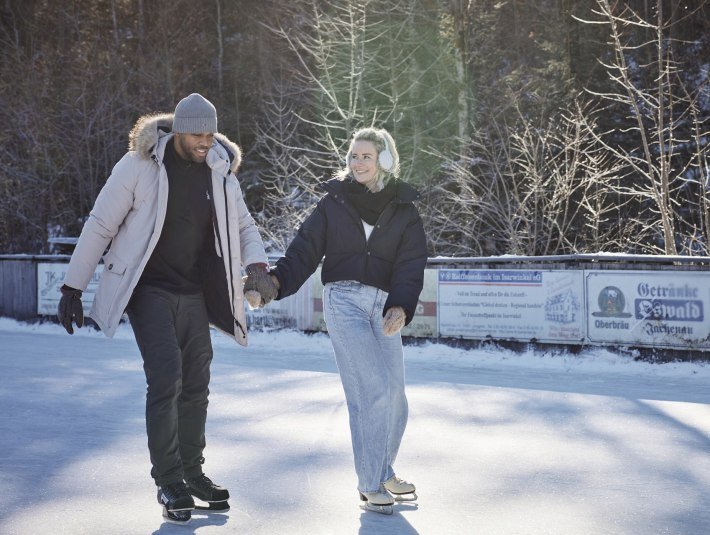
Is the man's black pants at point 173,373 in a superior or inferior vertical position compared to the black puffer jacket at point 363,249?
inferior

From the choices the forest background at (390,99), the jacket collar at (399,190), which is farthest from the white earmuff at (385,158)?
the forest background at (390,99)

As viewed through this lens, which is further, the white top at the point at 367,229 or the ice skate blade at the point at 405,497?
the ice skate blade at the point at 405,497

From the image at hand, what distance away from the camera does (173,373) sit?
414 cm

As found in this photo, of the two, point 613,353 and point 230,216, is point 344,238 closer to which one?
point 230,216

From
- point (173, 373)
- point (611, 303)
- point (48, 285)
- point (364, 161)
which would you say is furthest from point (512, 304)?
point (48, 285)

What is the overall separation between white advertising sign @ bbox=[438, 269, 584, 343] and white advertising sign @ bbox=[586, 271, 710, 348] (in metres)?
0.24

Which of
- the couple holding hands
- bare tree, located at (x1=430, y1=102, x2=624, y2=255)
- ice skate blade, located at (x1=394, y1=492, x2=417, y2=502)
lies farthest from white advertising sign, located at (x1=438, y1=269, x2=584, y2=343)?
the couple holding hands

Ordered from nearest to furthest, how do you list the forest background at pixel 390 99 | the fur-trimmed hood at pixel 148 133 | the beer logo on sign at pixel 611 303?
1. the fur-trimmed hood at pixel 148 133
2. the beer logo on sign at pixel 611 303
3. the forest background at pixel 390 99

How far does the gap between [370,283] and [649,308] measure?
7574mm

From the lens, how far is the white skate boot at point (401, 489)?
4547mm

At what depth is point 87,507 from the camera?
4.39 m

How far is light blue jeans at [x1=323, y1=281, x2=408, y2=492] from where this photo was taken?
14.1ft

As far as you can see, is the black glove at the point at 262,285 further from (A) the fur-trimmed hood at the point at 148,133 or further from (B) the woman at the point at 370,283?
(A) the fur-trimmed hood at the point at 148,133

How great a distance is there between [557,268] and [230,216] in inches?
319
